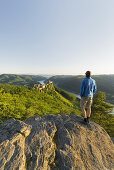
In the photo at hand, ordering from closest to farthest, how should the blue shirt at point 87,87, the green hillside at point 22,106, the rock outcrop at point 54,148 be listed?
the rock outcrop at point 54,148 → the blue shirt at point 87,87 → the green hillside at point 22,106

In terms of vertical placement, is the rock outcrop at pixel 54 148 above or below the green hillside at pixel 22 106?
above

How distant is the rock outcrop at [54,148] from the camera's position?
420cm

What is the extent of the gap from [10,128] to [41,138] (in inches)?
114

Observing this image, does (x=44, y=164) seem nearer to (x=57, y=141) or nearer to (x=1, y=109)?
(x=57, y=141)

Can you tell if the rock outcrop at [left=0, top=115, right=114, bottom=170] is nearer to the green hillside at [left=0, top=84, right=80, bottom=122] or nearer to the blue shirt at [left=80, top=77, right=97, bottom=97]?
the blue shirt at [left=80, top=77, right=97, bottom=97]

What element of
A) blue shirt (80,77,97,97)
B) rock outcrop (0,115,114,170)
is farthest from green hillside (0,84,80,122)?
blue shirt (80,77,97,97)

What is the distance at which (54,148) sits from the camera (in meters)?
5.20

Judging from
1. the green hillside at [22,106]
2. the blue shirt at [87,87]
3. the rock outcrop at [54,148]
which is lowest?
the green hillside at [22,106]

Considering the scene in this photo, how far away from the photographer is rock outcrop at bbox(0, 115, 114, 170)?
13.8ft

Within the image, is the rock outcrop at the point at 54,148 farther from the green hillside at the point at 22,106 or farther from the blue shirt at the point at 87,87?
the green hillside at the point at 22,106

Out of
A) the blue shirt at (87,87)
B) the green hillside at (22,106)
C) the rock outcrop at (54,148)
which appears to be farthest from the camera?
the green hillside at (22,106)

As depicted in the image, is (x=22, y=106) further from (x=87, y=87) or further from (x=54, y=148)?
(x=87, y=87)

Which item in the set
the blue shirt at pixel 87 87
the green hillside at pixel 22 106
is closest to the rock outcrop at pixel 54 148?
the blue shirt at pixel 87 87

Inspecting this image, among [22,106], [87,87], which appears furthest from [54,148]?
[22,106]
